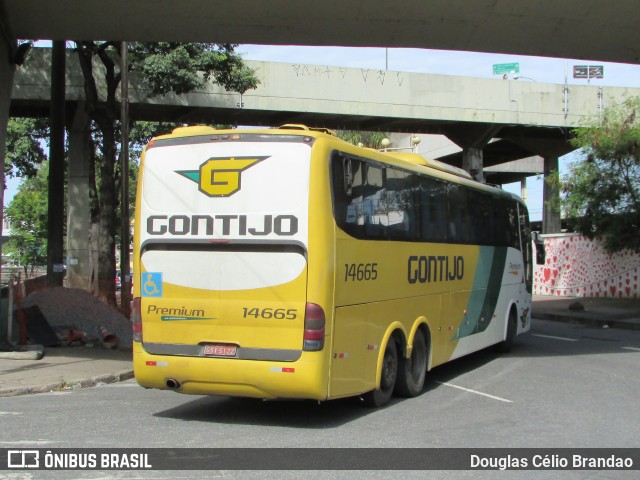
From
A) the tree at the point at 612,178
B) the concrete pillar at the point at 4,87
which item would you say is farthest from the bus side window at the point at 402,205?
the tree at the point at 612,178

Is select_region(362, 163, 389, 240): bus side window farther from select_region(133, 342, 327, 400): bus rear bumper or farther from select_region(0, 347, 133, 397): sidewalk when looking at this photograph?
select_region(0, 347, 133, 397): sidewalk

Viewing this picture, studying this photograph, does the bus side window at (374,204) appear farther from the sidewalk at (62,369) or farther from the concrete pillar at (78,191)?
the concrete pillar at (78,191)

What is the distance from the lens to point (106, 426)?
8289mm

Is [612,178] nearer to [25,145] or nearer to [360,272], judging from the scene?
[360,272]

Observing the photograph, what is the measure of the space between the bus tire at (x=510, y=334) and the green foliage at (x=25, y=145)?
2205cm

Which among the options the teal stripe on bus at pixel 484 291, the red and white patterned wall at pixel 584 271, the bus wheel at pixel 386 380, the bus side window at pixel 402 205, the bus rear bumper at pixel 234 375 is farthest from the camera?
the red and white patterned wall at pixel 584 271

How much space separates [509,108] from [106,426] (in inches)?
1027

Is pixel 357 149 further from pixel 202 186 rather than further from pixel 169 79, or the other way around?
pixel 169 79

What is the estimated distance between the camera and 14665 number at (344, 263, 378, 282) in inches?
337

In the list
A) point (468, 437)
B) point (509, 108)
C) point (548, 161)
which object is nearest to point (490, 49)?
point (468, 437)

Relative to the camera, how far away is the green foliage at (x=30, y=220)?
5412 cm

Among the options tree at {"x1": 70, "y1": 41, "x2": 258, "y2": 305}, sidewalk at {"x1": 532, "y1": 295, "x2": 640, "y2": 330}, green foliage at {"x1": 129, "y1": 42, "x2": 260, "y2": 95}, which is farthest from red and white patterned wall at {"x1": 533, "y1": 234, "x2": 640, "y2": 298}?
green foliage at {"x1": 129, "y1": 42, "x2": 260, "y2": 95}

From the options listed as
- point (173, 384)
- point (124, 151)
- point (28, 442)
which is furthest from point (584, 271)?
point (28, 442)

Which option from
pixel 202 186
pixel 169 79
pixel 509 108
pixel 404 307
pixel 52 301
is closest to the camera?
pixel 202 186
